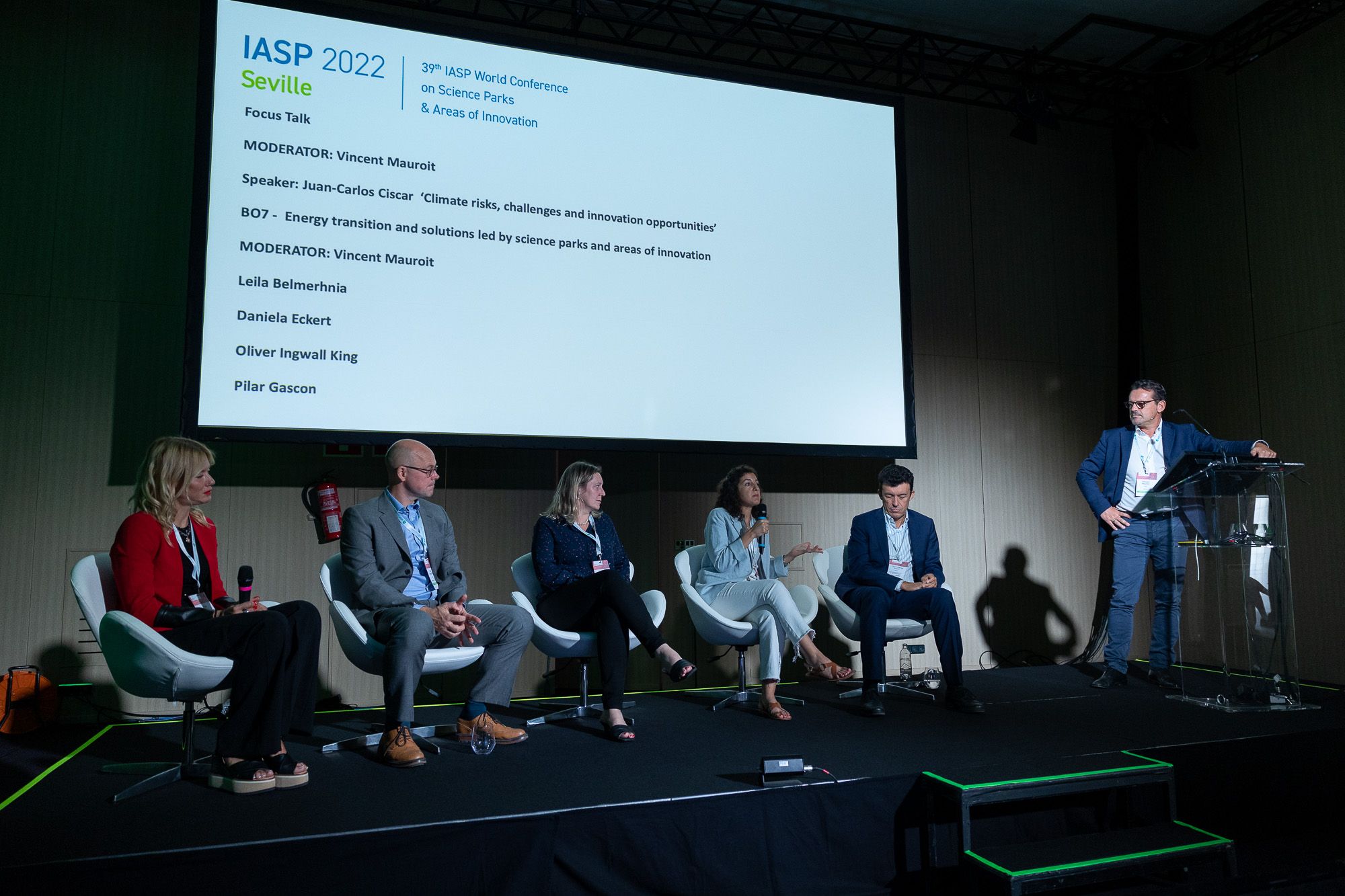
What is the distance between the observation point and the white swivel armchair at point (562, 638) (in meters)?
3.43

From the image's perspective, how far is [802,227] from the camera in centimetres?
481

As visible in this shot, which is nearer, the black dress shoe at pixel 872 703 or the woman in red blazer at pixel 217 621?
the woman in red blazer at pixel 217 621

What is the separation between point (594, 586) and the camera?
3.40m

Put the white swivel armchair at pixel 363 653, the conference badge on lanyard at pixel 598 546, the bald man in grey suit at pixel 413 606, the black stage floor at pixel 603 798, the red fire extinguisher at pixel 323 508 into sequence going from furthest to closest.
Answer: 1. the red fire extinguisher at pixel 323 508
2. the conference badge on lanyard at pixel 598 546
3. the white swivel armchair at pixel 363 653
4. the bald man in grey suit at pixel 413 606
5. the black stage floor at pixel 603 798

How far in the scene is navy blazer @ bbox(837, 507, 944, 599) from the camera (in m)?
3.97

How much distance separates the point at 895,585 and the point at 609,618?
4.29 feet

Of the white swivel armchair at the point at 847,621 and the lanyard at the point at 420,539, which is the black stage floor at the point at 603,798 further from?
the lanyard at the point at 420,539

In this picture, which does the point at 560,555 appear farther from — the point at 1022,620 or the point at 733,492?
the point at 1022,620

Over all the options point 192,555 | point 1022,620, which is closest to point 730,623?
point 192,555

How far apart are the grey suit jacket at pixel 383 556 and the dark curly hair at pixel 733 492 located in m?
1.29

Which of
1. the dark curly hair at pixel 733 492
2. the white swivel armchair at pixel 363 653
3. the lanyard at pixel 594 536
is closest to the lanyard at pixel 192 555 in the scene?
the white swivel armchair at pixel 363 653

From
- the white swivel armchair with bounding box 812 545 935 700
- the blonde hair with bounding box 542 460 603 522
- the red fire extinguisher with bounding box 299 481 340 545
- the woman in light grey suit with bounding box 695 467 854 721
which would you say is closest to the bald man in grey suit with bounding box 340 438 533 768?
the blonde hair with bounding box 542 460 603 522

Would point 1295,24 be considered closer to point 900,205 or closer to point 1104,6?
point 1104,6

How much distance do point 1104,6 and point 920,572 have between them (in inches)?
140
